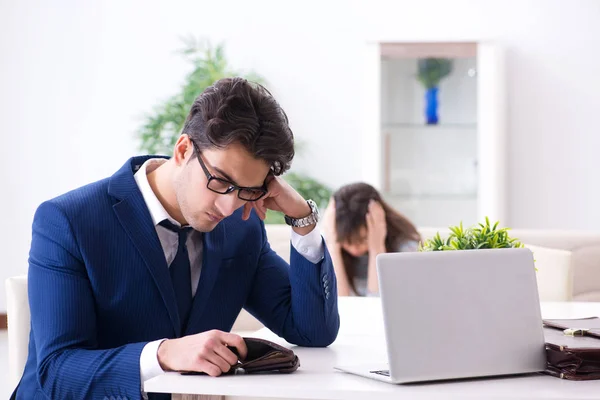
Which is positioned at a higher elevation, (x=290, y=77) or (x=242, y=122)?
(x=290, y=77)

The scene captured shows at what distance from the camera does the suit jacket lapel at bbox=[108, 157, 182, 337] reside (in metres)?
1.74

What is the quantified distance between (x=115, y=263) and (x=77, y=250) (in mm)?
79

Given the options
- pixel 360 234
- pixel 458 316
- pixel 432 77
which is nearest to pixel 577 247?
pixel 360 234

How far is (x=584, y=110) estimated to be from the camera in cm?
595

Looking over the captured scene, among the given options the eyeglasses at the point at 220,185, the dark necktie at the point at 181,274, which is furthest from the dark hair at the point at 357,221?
the eyeglasses at the point at 220,185

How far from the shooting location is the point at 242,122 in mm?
1670

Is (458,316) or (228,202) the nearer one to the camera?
(458,316)

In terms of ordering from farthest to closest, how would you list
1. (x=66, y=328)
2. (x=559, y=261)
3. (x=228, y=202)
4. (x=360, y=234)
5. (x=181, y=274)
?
(x=360, y=234), (x=559, y=261), (x=181, y=274), (x=228, y=202), (x=66, y=328)

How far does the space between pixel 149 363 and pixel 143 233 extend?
0.35 metres

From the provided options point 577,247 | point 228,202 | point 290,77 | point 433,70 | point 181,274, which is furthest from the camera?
point 290,77

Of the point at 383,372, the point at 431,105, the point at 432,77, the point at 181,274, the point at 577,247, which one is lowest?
the point at 577,247

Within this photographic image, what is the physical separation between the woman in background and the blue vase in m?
1.76

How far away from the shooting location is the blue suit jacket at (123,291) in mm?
1573

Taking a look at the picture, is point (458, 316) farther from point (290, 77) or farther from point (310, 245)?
point (290, 77)
